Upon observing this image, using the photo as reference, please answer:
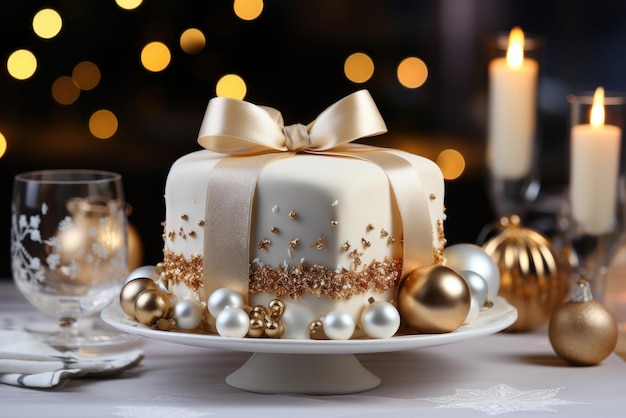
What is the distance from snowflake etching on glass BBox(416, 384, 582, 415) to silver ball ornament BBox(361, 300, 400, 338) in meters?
0.12

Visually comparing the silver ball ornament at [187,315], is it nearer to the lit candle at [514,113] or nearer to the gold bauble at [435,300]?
the gold bauble at [435,300]

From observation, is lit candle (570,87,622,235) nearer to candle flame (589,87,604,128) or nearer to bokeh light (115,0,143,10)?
candle flame (589,87,604,128)

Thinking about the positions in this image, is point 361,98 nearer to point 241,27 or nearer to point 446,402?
point 446,402

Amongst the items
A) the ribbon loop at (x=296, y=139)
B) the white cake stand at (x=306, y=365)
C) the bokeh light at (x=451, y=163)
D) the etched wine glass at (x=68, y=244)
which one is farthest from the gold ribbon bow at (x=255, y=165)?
the bokeh light at (x=451, y=163)

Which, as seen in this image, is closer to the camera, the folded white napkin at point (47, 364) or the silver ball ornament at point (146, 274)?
the folded white napkin at point (47, 364)

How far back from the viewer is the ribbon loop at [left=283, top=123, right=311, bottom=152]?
1.34m

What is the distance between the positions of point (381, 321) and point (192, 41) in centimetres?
159

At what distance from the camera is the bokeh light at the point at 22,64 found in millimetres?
2629

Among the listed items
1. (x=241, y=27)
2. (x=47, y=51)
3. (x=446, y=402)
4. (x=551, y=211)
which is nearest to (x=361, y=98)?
(x=446, y=402)

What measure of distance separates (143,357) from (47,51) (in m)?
1.43

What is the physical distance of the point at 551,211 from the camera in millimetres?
2043

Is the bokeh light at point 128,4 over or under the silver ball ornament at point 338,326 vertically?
over

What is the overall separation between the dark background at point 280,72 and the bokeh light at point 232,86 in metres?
0.02

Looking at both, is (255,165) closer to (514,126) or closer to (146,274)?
(146,274)
